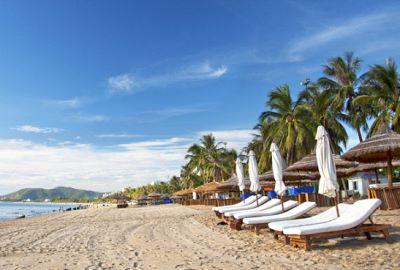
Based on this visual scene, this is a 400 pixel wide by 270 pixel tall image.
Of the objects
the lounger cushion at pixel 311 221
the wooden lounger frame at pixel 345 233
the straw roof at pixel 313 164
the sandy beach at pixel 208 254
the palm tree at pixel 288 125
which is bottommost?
the sandy beach at pixel 208 254

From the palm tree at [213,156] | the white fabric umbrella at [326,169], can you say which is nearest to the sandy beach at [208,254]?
the white fabric umbrella at [326,169]

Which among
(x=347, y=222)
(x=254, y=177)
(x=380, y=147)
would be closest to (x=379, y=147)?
(x=380, y=147)

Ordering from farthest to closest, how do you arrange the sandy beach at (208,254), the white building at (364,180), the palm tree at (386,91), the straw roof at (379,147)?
the white building at (364,180)
the palm tree at (386,91)
the straw roof at (379,147)
the sandy beach at (208,254)

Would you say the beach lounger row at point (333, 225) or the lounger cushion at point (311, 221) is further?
the lounger cushion at point (311, 221)

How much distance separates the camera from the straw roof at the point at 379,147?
1063 cm

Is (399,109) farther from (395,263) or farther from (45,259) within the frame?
(45,259)

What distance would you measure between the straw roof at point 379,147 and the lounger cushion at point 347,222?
501cm

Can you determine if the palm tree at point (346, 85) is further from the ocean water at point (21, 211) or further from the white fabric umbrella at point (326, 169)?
the ocean water at point (21, 211)

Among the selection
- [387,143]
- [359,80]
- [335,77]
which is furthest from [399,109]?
[387,143]

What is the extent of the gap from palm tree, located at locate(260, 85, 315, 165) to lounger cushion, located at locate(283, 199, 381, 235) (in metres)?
17.5

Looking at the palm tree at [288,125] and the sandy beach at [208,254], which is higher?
the palm tree at [288,125]

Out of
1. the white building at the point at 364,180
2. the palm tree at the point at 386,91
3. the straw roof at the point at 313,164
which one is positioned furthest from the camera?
the white building at the point at 364,180

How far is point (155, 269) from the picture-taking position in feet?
17.4

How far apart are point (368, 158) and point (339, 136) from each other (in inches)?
546
